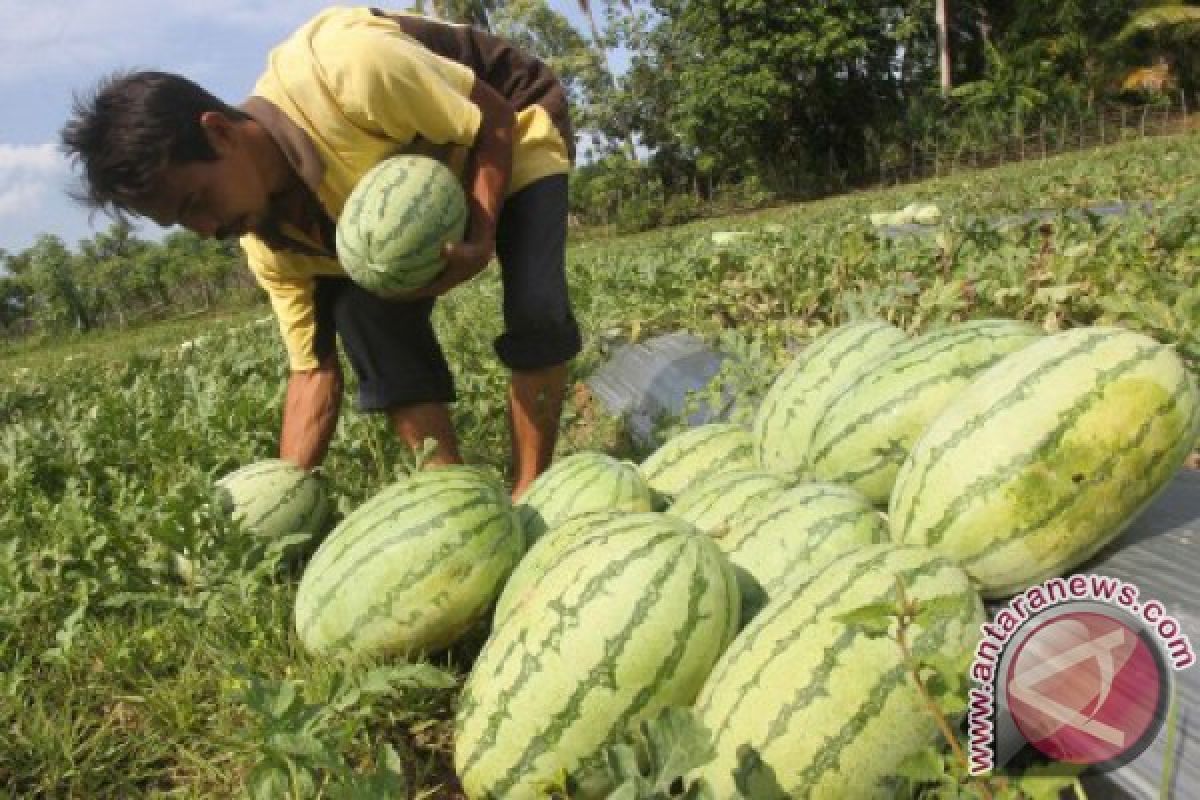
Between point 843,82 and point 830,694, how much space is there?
40.0m

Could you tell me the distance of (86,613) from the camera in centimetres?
285

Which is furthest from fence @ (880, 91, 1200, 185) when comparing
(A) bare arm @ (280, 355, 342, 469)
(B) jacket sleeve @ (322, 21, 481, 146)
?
(A) bare arm @ (280, 355, 342, 469)

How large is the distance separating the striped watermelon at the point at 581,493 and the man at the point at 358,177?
1.12 meters

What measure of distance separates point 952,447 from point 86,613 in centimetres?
254

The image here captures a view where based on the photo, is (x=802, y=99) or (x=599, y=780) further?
(x=802, y=99)

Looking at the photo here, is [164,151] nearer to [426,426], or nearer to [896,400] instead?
[426,426]

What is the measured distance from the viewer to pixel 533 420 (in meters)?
3.91

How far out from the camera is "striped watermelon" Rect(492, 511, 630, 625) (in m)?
2.12

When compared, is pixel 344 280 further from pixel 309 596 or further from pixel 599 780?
pixel 599 780

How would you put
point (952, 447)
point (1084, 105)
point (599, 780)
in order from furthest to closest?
point (1084, 105), point (952, 447), point (599, 780)

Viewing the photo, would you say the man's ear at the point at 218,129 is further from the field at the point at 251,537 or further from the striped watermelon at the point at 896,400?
the striped watermelon at the point at 896,400

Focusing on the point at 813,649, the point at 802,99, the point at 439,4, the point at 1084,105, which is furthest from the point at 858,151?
the point at 813,649
